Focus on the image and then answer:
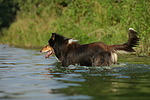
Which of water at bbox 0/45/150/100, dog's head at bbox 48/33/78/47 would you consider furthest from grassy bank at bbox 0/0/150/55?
water at bbox 0/45/150/100

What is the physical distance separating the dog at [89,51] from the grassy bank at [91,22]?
3348 mm

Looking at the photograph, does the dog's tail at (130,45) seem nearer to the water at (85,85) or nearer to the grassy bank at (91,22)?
the water at (85,85)

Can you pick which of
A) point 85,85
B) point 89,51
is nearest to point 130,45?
point 89,51

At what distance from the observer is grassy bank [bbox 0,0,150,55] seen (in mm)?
12602

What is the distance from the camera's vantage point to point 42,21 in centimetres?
2445

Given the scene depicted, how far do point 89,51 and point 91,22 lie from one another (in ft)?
30.3

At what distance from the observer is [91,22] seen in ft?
60.0

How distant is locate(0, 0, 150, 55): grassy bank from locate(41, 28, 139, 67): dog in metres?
3.35

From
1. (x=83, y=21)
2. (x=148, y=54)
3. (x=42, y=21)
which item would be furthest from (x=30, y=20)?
(x=148, y=54)

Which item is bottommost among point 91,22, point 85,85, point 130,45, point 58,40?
point 85,85

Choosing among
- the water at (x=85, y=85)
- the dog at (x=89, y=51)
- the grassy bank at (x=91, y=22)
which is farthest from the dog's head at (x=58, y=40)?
the grassy bank at (x=91, y=22)

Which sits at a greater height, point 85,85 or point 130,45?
point 130,45

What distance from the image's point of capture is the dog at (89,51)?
8875 millimetres

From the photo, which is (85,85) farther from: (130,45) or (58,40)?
(58,40)
